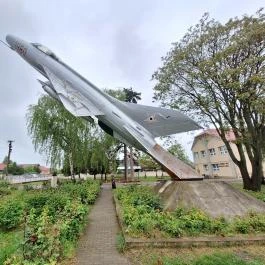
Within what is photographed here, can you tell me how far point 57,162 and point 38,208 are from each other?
1668cm

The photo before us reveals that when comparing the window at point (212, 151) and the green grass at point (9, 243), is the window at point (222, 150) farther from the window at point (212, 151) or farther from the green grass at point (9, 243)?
the green grass at point (9, 243)

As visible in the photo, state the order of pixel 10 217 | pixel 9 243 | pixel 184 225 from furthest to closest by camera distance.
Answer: pixel 10 217
pixel 184 225
pixel 9 243

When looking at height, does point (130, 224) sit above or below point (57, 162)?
below

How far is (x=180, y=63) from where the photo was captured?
837 inches

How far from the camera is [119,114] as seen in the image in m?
14.4

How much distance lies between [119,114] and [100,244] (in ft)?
24.8

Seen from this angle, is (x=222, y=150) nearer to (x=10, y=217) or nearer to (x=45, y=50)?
(x=45, y=50)

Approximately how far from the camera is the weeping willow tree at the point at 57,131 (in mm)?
27797

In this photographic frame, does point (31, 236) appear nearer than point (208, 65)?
Yes

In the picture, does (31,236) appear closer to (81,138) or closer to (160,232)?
(160,232)

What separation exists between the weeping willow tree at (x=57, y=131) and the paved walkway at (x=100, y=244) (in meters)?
16.7

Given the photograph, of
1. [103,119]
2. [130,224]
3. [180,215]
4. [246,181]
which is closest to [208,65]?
[103,119]

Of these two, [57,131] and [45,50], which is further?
[57,131]

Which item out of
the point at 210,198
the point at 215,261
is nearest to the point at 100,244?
the point at 215,261
